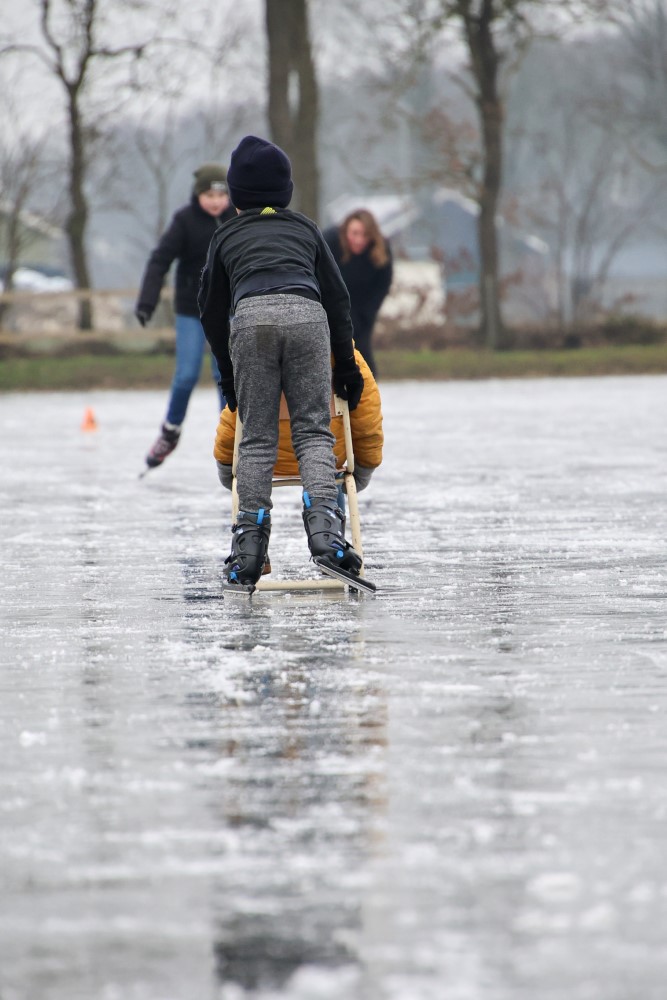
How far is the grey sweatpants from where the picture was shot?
265 inches

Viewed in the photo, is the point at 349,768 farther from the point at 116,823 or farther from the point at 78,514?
the point at 78,514

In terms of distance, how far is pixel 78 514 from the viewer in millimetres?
9797

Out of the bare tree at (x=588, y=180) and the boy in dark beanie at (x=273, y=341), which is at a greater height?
the boy in dark beanie at (x=273, y=341)

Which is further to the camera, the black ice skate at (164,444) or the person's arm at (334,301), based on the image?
the black ice skate at (164,444)

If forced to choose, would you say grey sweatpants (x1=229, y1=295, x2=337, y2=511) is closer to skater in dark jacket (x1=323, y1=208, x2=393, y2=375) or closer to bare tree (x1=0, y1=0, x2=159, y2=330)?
skater in dark jacket (x1=323, y1=208, x2=393, y2=375)

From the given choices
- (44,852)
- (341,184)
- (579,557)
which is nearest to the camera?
(44,852)

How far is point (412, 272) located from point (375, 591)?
58.2 meters

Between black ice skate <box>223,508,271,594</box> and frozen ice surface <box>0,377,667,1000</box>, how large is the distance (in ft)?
0.31

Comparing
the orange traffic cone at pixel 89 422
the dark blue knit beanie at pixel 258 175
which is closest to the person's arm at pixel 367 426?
the dark blue knit beanie at pixel 258 175

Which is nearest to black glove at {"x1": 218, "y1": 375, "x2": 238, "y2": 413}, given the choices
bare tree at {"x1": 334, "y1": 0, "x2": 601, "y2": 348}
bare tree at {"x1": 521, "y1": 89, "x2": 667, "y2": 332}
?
bare tree at {"x1": 334, "y1": 0, "x2": 601, "y2": 348}

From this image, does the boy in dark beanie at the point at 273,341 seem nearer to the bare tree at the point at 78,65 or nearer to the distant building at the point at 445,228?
the bare tree at the point at 78,65

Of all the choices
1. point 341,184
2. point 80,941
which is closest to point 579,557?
point 80,941

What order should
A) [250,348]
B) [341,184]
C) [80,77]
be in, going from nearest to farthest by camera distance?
[250,348]
[80,77]
[341,184]

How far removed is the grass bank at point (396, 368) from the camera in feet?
86.6
